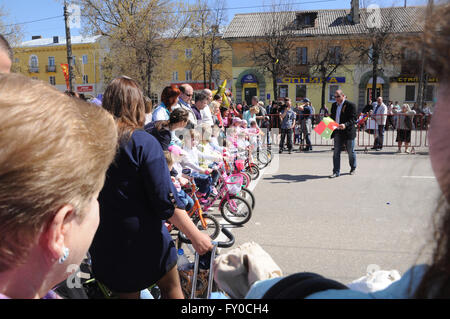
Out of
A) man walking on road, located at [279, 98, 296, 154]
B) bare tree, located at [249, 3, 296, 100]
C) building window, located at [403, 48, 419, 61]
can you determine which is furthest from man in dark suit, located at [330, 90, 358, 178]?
bare tree, located at [249, 3, 296, 100]

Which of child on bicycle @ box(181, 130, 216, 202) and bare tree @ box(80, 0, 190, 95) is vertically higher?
bare tree @ box(80, 0, 190, 95)

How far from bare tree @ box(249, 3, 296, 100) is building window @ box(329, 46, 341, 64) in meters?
3.49

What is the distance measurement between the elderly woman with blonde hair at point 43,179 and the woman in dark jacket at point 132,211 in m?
0.95

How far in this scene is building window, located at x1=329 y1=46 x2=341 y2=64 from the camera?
31.8 meters

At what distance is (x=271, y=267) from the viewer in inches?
39.9

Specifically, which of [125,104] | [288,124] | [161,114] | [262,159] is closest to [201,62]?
[288,124]

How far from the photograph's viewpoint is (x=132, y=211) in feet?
6.24

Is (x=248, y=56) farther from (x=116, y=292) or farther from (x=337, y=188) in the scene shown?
(x=116, y=292)

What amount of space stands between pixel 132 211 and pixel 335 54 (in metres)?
33.5

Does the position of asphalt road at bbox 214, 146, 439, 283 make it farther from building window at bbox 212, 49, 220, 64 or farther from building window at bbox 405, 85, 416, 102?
building window at bbox 212, 49, 220, 64

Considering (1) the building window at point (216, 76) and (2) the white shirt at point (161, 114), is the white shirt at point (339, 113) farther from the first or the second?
(1) the building window at point (216, 76)

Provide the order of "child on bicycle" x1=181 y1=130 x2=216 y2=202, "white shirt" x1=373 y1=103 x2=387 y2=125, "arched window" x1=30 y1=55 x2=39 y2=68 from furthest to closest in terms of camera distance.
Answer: "arched window" x1=30 y1=55 x2=39 y2=68 → "white shirt" x1=373 y1=103 x2=387 y2=125 → "child on bicycle" x1=181 y1=130 x2=216 y2=202

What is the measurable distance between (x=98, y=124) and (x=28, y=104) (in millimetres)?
200

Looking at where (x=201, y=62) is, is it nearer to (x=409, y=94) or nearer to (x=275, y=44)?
(x=275, y=44)
